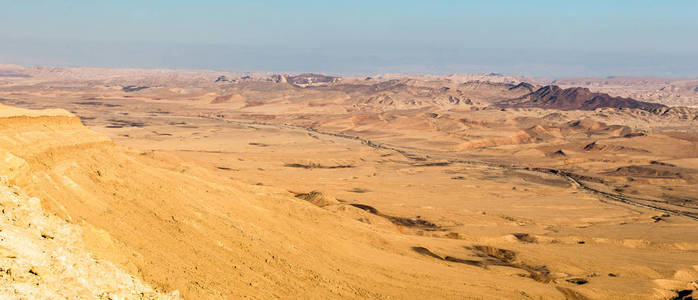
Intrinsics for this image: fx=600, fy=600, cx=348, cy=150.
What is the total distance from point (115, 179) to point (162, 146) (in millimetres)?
54601

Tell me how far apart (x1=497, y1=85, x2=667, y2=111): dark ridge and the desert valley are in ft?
203

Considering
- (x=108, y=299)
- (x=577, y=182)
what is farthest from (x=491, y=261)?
(x=577, y=182)

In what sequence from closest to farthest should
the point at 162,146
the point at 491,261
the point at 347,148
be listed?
the point at 491,261, the point at 162,146, the point at 347,148

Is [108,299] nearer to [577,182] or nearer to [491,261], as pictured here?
[491,261]

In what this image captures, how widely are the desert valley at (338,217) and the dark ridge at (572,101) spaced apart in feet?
203

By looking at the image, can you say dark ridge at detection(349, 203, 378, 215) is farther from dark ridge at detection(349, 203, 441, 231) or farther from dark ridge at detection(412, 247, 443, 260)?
dark ridge at detection(412, 247, 443, 260)

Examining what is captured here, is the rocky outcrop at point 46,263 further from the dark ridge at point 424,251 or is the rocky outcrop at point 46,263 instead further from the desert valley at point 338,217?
the dark ridge at point 424,251

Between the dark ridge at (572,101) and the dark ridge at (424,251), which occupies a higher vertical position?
the dark ridge at (572,101)

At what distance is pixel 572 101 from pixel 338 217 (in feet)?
463

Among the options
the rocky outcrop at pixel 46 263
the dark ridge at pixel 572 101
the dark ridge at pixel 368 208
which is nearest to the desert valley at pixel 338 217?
the rocky outcrop at pixel 46 263

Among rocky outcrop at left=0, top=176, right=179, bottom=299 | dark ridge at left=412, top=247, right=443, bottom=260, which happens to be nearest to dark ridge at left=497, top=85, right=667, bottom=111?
dark ridge at left=412, top=247, right=443, bottom=260

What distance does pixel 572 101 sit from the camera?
513ft

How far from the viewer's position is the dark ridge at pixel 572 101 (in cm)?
14875

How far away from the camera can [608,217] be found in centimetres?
4266
